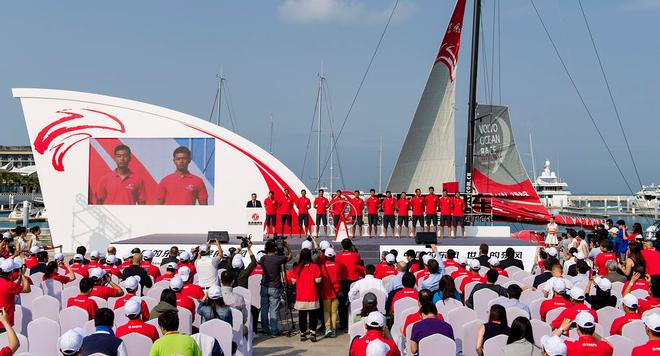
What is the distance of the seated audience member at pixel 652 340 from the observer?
5406 mm

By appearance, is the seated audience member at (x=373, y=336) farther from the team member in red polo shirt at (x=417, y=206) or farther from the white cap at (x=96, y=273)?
the team member in red polo shirt at (x=417, y=206)

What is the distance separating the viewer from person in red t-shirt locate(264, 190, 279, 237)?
18.9m

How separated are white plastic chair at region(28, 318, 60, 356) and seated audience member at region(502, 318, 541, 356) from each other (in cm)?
467

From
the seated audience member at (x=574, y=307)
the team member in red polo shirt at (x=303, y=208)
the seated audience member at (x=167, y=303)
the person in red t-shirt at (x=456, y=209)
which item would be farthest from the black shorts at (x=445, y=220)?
the seated audience member at (x=167, y=303)

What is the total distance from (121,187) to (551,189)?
301 feet

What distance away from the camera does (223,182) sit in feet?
71.4

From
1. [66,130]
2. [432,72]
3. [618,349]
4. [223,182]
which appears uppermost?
[432,72]

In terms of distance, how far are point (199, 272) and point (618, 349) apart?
619cm

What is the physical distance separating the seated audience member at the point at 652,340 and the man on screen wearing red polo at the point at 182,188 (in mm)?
17706

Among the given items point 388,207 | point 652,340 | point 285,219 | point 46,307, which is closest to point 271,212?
point 285,219

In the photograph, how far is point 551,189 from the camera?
337ft

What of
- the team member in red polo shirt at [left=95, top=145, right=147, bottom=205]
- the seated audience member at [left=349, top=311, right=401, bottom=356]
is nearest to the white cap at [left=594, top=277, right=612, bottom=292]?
the seated audience member at [left=349, top=311, right=401, bottom=356]

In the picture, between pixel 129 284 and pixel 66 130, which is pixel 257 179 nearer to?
pixel 66 130

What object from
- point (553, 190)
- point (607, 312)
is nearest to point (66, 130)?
point (607, 312)
